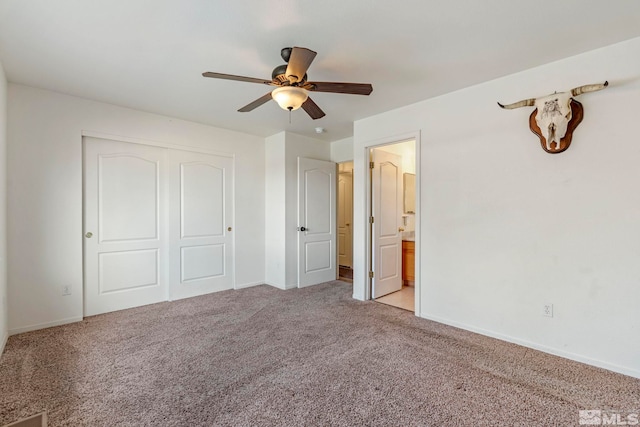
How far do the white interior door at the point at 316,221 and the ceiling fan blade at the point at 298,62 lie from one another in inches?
104

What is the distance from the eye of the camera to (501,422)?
1688mm

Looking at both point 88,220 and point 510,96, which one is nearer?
point 510,96

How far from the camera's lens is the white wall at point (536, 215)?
2.19 m

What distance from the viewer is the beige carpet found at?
1765 mm

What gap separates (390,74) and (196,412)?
2.95 m

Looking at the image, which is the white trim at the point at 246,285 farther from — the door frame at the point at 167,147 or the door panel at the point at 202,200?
the door panel at the point at 202,200

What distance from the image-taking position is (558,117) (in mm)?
2324

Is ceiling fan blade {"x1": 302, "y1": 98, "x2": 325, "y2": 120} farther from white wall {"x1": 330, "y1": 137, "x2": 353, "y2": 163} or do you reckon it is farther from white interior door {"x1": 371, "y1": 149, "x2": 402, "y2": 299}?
white wall {"x1": 330, "y1": 137, "x2": 353, "y2": 163}

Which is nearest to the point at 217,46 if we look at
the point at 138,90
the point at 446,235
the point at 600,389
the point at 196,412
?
the point at 138,90

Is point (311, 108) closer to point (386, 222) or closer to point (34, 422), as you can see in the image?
point (386, 222)

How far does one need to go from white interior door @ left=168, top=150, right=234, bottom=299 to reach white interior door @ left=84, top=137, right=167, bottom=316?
0.50ft

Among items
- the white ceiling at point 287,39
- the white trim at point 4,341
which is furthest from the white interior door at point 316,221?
the white trim at point 4,341

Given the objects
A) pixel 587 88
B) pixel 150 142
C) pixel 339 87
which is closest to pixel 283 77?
pixel 339 87

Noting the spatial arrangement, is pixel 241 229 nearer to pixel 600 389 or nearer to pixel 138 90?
pixel 138 90
